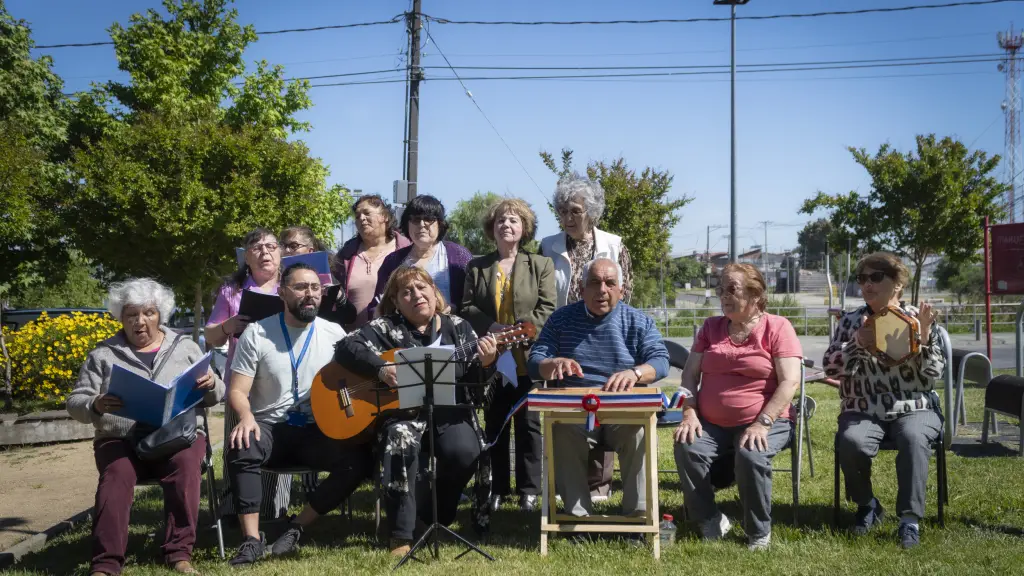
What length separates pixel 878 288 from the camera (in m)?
4.85

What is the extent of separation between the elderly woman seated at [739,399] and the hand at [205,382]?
2.58 metres

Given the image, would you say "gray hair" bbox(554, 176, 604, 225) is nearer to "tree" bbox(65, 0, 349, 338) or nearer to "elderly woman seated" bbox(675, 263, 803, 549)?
"elderly woman seated" bbox(675, 263, 803, 549)

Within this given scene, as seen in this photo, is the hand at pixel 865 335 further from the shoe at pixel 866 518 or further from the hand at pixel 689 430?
the hand at pixel 689 430

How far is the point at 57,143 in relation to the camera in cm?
2202

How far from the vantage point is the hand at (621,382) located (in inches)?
180

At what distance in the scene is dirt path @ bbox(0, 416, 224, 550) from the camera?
5863 mm

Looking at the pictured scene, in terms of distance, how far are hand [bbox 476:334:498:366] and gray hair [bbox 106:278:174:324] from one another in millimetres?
1800

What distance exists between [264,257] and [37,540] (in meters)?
2.18

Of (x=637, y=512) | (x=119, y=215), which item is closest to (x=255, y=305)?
(x=637, y=512)

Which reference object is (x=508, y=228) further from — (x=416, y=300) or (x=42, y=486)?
(x=42, y=486)

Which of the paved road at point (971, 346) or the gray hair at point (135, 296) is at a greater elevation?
the gray hair at point (135, 296)

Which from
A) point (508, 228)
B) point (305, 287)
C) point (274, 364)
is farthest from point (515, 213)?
point (274, 364)

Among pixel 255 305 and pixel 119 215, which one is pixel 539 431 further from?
pixel 119 215

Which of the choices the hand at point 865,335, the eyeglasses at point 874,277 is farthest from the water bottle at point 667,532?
the eyeglasses at point 874,277
